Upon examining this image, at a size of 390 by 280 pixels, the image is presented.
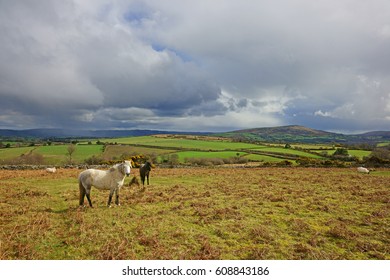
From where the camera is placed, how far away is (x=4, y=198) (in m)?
15.7

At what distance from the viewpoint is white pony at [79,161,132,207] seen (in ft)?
44.2

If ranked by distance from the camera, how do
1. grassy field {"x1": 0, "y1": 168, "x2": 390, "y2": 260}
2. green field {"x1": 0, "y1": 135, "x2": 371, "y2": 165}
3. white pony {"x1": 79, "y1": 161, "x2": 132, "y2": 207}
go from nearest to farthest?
grassy field {"x1": 0, "y1": 168, "x2": 390, "y2": 260}, white pony {"x1": 79, "y1": 161, "x2": 132, "y2": 207}, green field {"x1": 0, "y1": 135, "x2": 371, "y2": 165}

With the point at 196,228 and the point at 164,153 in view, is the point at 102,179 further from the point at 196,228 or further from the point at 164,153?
the point at 164,153

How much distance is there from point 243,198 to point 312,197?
4.97m

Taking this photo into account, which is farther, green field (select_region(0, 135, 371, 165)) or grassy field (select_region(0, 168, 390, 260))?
green field (select_region(0, 135, 371, 165))

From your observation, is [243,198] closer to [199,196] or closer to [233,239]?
[199,196]

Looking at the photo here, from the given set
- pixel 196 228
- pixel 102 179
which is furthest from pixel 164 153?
pixel 196 228

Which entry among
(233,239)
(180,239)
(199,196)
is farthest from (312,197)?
(180,239)

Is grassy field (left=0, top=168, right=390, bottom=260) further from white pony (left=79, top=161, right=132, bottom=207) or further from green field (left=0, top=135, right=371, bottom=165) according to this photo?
green field (left=0, top=135, right=371, bottom=165)

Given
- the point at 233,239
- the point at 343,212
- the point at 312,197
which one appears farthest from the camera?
the point at 312,197

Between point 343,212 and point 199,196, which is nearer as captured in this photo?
point 343,212

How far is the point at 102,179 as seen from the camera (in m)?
13.8

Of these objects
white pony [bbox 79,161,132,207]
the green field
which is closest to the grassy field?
white pony [bbox 79,161,132,207]
